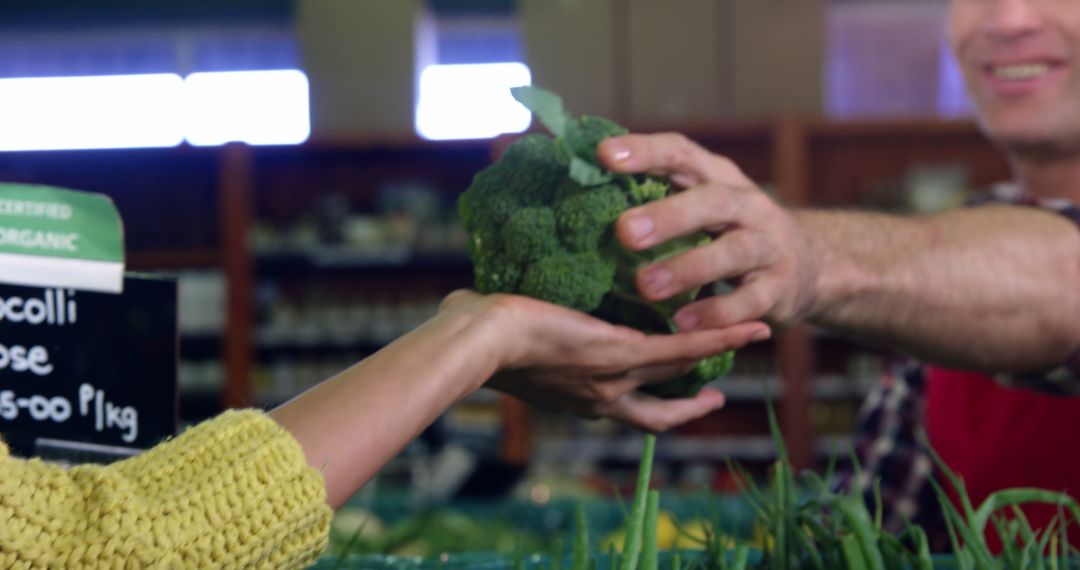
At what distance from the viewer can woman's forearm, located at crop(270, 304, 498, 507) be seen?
666mm

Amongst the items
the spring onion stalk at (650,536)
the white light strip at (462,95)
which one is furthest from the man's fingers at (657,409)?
the white light strip at (462,95)

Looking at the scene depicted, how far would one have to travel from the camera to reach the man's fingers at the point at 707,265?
853 millimetres

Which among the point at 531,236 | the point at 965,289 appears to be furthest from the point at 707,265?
the point at 965,289

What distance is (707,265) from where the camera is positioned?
2.88 ft

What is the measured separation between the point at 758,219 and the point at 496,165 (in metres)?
0.22

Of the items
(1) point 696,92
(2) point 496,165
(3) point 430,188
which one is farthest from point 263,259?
(2) point 496,165

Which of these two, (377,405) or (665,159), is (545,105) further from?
(377,405)

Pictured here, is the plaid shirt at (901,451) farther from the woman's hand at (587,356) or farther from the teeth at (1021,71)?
the woman's hand at (587,356)

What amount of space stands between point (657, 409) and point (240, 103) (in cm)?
532

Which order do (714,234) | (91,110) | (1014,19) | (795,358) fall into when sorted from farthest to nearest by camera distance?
(91,110) → (795,358) → (1014,19) → (714,234)

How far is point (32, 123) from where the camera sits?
6246mm

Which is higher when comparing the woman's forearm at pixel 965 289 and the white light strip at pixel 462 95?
the white light strip at pixel 462 95

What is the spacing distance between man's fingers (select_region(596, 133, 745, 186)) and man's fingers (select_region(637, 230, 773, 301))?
58 millimetres

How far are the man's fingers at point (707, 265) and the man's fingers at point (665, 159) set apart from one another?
6cm
